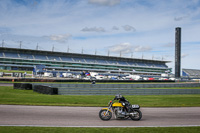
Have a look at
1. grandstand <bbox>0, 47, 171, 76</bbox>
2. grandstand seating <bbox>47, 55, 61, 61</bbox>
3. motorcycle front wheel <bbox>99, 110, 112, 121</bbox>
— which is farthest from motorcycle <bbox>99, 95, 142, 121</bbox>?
grandstand seating <bbox>47, 55, 61, 61</bbox>

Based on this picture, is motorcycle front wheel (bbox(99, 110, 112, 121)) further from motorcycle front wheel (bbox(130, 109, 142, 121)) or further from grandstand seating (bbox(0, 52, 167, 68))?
grandstand seating (bbox(0, 52, 167, 68))

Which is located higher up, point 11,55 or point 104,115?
point 11,55

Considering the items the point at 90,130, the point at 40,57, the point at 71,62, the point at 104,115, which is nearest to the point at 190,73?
the point at 71,62

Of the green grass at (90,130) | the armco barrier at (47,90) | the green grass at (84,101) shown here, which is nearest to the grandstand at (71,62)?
the armco barrier at (47,90)

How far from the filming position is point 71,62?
386 ft

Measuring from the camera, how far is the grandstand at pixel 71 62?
344 ft

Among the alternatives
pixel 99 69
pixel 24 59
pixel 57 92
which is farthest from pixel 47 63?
pixel 57 92

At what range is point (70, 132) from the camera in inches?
311

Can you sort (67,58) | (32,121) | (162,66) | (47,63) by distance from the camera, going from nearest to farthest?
(32,121), (47,63), (67,58), (162,66)

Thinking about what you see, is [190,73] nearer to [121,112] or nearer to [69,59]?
[69,59]

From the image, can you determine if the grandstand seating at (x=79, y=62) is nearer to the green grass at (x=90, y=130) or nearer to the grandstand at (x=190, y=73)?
the grandstand at (x=190, y=73)

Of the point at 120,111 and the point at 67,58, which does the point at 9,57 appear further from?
the point at 120,111

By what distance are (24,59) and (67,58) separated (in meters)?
23.3

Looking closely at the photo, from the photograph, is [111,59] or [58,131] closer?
[58,131]
